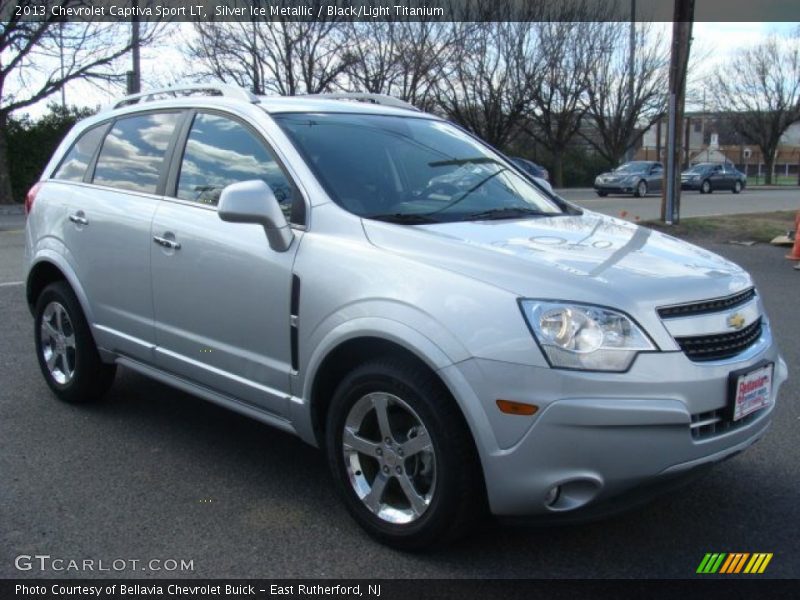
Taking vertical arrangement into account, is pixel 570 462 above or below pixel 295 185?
below

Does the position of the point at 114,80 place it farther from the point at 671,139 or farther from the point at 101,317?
the point at 101,317

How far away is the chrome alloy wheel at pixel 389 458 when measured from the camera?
3.09 meters

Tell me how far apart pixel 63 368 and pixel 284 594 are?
277 cm

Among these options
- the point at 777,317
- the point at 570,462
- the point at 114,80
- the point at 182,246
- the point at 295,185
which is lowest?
the point at 777,317

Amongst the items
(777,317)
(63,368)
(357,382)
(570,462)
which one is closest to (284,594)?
(357,382)

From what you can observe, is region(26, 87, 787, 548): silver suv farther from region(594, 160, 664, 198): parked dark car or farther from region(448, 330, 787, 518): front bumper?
region(594, 160, 664, 198): parked dark car

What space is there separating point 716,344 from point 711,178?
39905 mm

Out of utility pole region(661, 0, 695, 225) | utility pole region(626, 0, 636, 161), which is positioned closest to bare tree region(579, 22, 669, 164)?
utility pole region(626, 0, 636, 161)

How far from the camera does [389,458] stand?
3186 mm

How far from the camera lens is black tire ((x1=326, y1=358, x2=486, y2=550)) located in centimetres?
293

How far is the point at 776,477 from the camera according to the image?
12.9 ft

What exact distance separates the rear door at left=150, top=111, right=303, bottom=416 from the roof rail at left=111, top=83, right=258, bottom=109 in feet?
0.49

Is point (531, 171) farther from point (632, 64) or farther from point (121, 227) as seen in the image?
point (632, 64)

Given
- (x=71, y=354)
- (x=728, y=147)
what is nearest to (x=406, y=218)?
(x=71, y=354)
